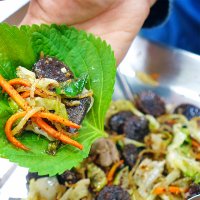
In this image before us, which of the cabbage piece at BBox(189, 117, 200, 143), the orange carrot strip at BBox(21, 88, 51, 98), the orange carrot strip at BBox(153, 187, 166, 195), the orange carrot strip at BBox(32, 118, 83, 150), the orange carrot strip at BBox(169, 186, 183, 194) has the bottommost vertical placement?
the orange carrot strip at BBox(169, 186, 183, 194)

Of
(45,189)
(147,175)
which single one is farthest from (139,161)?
(45,189)

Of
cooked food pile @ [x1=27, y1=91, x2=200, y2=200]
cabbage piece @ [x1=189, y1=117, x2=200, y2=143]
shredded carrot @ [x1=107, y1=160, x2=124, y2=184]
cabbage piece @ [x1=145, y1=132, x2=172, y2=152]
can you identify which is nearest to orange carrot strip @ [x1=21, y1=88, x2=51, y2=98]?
cooked food pile @ [x1=27, y1=91, x2=200, y2=200]

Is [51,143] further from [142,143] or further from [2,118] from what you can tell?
[142,143]

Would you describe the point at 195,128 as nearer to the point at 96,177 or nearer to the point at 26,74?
the point at 96,177

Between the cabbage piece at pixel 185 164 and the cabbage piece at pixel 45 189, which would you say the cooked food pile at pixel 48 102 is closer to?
the cabbage piece at pixel 45 189

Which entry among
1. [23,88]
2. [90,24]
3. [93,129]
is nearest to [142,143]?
[93,129]

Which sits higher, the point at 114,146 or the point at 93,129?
the point at 93,129

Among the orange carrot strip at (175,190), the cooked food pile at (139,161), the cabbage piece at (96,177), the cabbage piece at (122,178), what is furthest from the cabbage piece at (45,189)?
the orange carrot strip at (175,190)

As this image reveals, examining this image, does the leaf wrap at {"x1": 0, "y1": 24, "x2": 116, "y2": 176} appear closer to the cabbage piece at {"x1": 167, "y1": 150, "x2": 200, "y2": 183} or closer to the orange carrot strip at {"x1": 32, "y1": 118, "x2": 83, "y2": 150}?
the orange carrot strip at {"x1": 32, "y1": 118, "x2": 83, "y2": 150}
